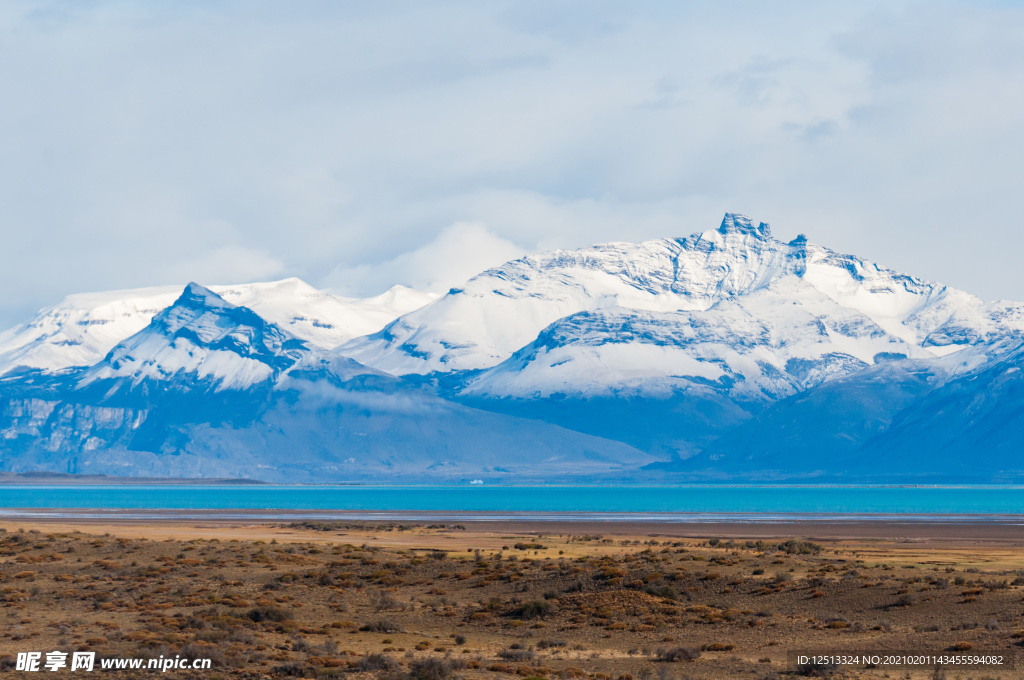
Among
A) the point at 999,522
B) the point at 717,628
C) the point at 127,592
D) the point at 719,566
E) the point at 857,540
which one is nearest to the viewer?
the point at 717,628

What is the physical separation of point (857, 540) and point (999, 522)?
43118 millimetres

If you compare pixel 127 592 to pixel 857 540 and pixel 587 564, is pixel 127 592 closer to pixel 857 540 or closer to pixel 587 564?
pixel 587 564

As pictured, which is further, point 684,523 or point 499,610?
point 684,523

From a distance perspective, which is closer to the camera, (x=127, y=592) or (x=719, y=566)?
(x=127, y=592)

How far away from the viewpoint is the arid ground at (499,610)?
41.2m

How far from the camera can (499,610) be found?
52.9 metres

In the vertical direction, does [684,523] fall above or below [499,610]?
above

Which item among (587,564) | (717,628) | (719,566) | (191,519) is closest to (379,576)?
(587,564)

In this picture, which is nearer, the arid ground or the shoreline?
the arid ground

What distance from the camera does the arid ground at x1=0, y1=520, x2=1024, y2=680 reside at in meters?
41.2

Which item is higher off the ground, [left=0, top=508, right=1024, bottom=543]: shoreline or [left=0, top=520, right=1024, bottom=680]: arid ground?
[left=0, top=508, right=1024, bottom=543]: shoreline

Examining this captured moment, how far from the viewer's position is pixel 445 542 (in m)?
96.7

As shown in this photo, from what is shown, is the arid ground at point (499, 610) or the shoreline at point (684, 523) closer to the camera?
the arid ground at point (499, 610)

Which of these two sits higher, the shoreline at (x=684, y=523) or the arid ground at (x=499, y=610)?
the shoreline at (x=684, y=523)
